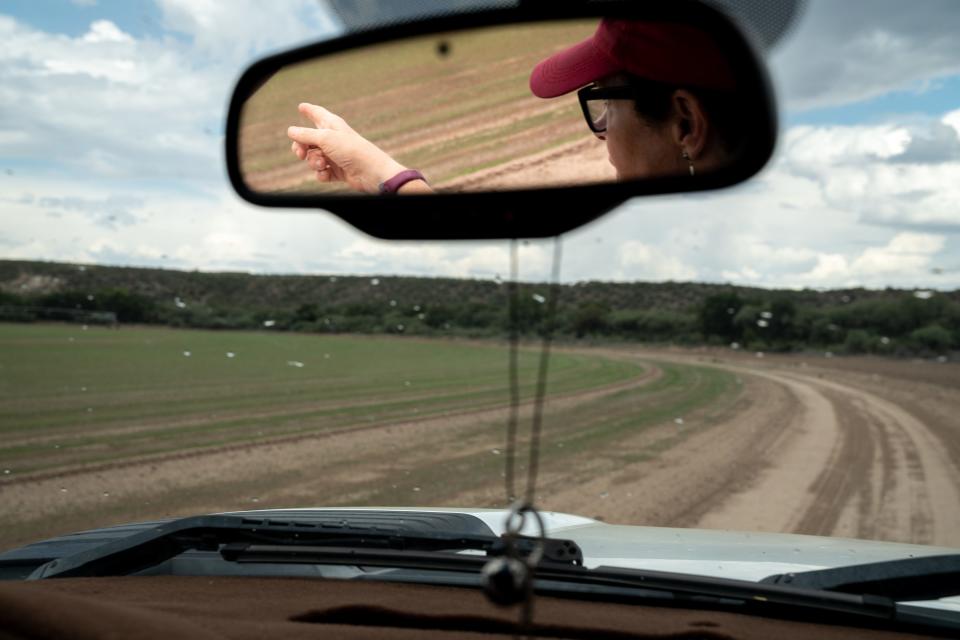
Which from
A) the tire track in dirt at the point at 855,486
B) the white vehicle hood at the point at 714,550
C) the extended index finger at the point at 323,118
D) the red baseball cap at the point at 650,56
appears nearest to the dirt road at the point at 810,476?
the tire track in dirt at the point at 855,486

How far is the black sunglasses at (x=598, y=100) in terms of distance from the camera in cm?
209

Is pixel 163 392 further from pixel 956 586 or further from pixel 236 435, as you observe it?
pixel 956 586

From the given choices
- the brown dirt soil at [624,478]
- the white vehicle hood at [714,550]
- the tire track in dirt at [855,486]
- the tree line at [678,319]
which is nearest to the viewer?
the white vehicle hood at [714,550]

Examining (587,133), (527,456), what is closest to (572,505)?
(527,456)

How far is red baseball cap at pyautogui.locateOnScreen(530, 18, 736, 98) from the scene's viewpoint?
1.93m

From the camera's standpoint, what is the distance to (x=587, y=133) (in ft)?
7.49

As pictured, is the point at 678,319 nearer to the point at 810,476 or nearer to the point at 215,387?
the point at 215,387

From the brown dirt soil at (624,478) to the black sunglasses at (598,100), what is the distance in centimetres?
623

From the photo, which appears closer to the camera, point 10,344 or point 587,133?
point 587,133

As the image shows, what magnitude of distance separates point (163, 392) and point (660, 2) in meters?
16.4

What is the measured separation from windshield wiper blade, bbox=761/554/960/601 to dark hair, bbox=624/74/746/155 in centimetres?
151

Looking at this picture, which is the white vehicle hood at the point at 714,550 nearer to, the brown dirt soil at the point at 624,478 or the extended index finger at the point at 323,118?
the extended index finger at the point at 323,118

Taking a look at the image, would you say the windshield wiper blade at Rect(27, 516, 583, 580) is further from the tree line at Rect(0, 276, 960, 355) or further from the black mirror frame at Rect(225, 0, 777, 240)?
the tree line at Rect(0, 276, 960, 355)

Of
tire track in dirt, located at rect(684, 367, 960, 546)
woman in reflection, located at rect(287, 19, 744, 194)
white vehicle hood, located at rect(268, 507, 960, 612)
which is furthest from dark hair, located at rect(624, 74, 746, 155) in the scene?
tire track in dirt, located at rect(684, 367, 960, 546)
